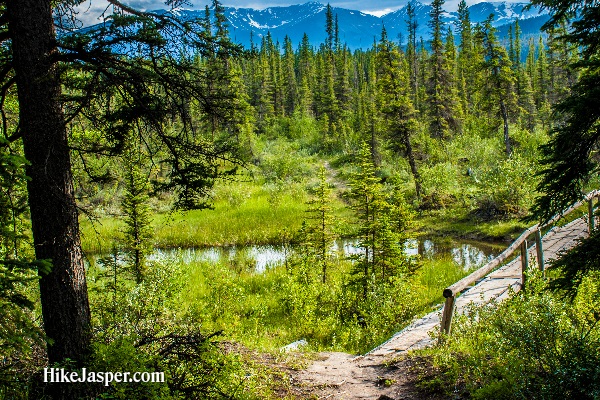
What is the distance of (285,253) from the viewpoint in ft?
65.8

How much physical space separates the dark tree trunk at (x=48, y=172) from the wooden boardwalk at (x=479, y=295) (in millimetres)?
5283

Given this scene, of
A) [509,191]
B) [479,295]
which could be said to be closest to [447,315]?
[479,295]

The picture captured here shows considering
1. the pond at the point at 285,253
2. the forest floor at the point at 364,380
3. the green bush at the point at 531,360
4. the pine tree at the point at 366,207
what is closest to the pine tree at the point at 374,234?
the pine tree at the point at 366,207

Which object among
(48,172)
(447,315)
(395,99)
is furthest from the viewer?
(395,99)

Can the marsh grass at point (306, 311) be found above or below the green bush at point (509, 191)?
below

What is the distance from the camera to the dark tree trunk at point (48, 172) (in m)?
4.90

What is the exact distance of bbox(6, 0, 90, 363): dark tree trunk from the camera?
490 centimetres

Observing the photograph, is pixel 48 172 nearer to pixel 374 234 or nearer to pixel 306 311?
pixel 306 311

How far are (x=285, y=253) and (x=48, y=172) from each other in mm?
15509

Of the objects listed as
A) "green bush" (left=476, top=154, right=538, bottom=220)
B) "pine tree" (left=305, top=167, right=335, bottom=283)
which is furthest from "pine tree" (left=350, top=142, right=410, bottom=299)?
"green bush" (left=476, top=154, right=538, bottom=220)

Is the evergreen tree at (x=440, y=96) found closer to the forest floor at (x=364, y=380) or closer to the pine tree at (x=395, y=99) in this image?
the pine tree at (x=395, y=99)

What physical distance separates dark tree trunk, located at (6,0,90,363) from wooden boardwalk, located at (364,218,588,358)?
5.28 meters

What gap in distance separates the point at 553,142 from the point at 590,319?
317 centimetres

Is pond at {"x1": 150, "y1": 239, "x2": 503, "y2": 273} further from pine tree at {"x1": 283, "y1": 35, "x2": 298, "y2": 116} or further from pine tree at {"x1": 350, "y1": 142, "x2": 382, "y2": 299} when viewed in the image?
pine tree at {"x1": 283, "y1": 35, "x2": 298, "y2": 116}
